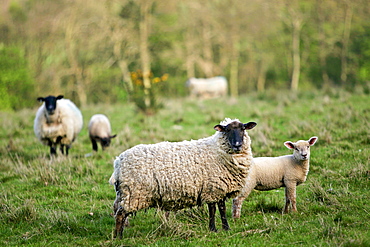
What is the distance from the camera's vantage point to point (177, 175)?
5500 millimetres

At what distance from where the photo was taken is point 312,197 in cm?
649

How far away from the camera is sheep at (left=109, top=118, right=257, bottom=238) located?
17.6ft

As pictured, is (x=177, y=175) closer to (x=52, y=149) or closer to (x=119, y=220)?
(x=119, y=220)

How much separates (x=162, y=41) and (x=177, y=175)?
92.1 ft

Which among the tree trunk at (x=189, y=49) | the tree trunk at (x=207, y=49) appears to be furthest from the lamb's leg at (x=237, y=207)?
the tree trunk at (x=207, y=49)

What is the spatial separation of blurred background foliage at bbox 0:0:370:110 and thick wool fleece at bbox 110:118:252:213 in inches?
752

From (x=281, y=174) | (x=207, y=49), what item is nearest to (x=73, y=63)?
(x=207, y=49)

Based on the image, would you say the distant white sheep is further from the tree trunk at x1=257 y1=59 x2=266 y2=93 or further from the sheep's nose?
the sheep's nose

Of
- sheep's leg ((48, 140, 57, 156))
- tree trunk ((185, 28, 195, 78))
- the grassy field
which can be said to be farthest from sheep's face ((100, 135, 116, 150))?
tree trunk ((185, 28, 195, 78))

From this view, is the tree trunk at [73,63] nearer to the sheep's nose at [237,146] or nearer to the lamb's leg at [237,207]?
the lamb's leg at [237,207]

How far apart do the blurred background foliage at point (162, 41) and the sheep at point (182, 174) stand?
62.7 ft

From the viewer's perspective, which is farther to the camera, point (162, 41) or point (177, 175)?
point (162, 41)

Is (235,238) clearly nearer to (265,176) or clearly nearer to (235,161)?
(235,161)

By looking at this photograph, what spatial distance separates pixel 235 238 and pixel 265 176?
153 centimetres
